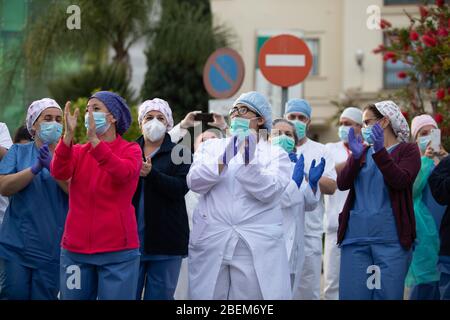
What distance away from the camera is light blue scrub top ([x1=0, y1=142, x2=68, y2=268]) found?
7.58 m

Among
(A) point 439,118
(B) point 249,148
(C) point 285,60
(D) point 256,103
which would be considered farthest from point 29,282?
(A) point 439,118

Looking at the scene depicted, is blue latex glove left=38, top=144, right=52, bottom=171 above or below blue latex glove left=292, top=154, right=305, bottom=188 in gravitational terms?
above

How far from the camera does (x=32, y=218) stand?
7.67 metres

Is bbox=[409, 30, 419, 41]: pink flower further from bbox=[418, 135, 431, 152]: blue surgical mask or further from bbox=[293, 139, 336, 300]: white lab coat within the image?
bbox=[418, 135, 431, 152]: blue surgical mask

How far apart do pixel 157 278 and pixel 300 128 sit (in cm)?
302

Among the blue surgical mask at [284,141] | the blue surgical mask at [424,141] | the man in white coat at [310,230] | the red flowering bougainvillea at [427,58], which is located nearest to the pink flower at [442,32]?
the red flowering bougainvillea at [427,58]

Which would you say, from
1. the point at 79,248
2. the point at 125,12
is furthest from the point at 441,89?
the point at 125,12

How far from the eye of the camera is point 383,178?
26.0ft

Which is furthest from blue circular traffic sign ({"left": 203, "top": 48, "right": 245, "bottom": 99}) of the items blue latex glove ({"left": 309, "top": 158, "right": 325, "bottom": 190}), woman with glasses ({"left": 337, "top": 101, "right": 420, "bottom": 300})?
woman with glasses ({"left": 337, "top": 101, "right": 420, "bottom": 300})

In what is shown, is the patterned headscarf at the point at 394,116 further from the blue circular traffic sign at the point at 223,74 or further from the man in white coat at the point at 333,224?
the blue circular traffic sign at the point at 223,74

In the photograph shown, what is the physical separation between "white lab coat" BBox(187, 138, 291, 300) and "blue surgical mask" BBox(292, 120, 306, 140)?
2.92m

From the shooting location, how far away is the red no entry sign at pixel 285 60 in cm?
1141

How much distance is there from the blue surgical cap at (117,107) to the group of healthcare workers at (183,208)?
0.01m

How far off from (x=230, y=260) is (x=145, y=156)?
133cm
